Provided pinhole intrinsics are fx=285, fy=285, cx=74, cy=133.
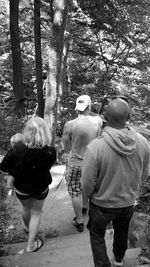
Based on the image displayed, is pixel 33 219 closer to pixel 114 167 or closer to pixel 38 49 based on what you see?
pixel 114 167

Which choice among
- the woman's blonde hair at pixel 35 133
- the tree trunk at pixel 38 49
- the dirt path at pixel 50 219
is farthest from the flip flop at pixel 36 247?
the tree trunk at pixel 38 49

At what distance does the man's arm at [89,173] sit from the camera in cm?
221

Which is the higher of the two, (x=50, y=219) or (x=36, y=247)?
(x=36, y=247)

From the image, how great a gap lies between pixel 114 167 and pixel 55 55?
524 centimetres

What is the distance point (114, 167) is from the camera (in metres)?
2.23

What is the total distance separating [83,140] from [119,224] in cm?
142

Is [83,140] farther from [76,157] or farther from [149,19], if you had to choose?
[149,19]

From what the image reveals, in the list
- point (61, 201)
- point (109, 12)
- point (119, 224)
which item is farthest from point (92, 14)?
point (119, 224)

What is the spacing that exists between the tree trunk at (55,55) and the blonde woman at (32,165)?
4.19 meters

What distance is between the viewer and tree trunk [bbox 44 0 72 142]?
6652 mm

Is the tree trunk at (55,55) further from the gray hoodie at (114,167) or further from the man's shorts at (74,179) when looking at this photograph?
the gray hoodie at (114,167)

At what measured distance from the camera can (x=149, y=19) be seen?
11.4m

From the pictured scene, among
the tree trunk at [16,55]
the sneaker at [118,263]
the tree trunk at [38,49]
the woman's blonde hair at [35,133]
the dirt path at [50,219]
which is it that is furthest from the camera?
the tree trunk at [38,49]

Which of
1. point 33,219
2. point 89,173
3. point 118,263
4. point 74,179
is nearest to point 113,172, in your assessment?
point 89,173
